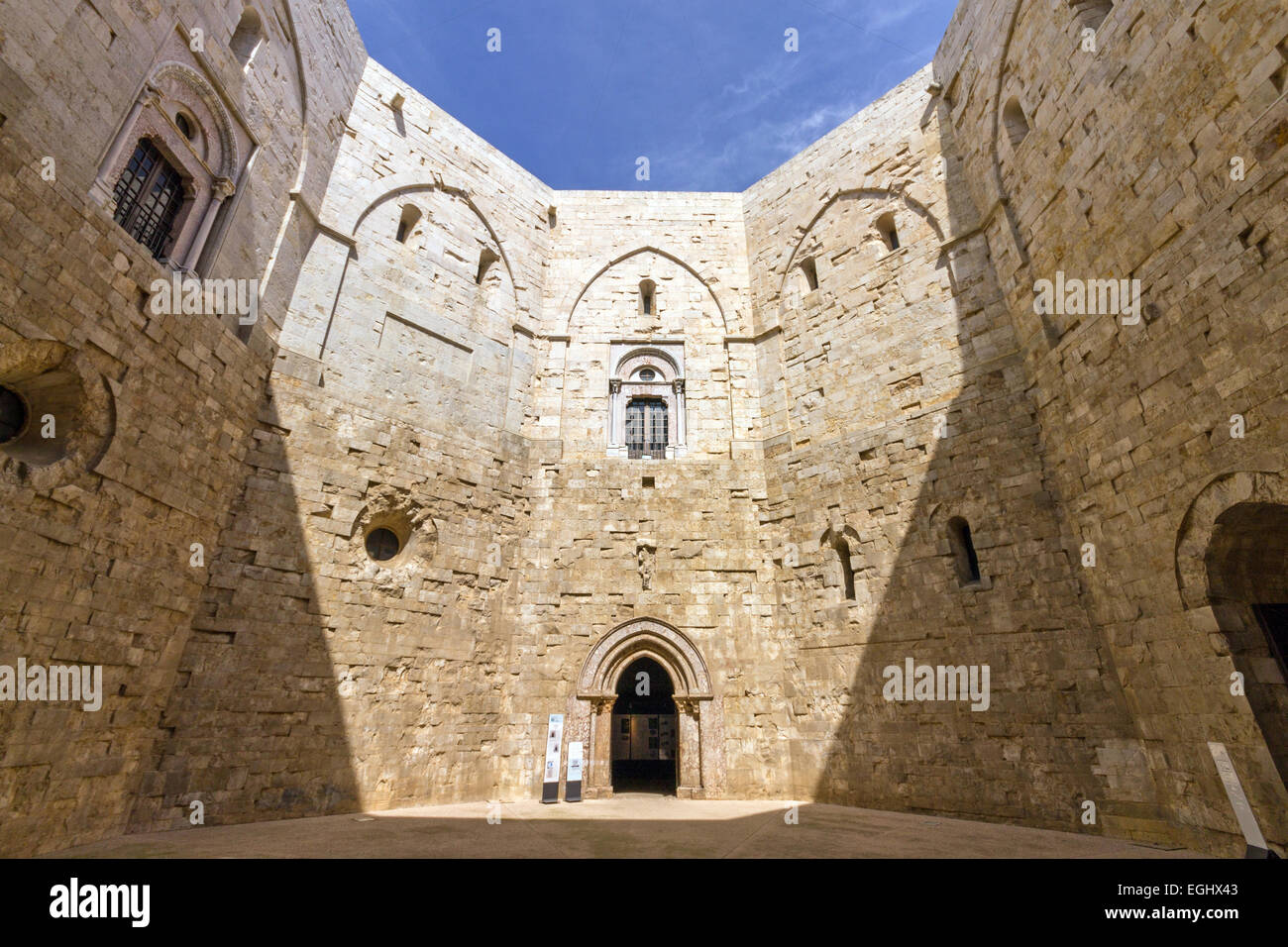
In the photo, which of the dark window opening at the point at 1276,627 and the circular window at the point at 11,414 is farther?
the circular window at the point at 11,414

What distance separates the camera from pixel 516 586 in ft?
33.4

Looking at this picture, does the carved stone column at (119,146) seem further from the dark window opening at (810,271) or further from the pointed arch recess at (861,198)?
the dark window opening at (810,271)

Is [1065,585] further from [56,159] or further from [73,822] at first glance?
[56,159]

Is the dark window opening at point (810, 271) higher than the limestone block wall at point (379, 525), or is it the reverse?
the dark window opening at point (810, 271)

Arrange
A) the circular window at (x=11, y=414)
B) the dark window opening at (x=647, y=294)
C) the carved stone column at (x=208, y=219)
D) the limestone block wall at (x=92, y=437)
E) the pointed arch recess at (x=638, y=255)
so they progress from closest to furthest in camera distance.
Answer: the limestone block wall at (x=92, y=437) → the circular window at (x=11, y=414) → the carved stone column at (x=208, y=219) → the pointed arch recess at (x=638, y=255) → the dark window opening at (x=647, y=294)

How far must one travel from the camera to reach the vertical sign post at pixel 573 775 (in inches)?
341

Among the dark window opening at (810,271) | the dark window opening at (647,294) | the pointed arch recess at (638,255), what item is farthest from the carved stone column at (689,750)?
the dark window opening at (810,271)

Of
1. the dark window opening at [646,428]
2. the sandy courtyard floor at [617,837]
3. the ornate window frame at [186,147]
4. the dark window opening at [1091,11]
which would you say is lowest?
the sandy courtyard floor at [617,837]

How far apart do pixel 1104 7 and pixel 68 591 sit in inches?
561

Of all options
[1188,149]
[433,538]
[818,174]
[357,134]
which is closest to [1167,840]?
[1188,149]

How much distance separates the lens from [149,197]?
7.21 meters

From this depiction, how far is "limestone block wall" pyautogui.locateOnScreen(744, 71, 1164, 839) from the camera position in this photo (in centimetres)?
726

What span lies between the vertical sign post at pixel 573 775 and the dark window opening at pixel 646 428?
18.2ft

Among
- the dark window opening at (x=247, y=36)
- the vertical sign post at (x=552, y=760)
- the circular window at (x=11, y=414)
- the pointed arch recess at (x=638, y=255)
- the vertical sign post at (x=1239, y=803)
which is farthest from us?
the pointed arch recess at (x=638, y=255)
